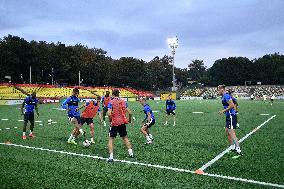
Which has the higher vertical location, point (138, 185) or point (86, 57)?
point (86, 57)

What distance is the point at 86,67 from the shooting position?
9719 cm

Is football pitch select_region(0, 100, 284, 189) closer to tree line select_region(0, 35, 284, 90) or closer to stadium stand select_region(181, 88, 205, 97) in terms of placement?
tree line select_region(0, 35, 284, 90)

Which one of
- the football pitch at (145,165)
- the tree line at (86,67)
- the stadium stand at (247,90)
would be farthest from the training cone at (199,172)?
the stadium stand at (247,90)

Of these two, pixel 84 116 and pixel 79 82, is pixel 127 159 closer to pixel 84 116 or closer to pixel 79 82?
pixel 84 116

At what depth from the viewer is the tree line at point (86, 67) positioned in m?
85.4

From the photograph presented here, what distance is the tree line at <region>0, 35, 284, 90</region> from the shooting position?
8544 cm

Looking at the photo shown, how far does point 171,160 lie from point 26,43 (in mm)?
87138

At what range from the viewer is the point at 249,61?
143375mm

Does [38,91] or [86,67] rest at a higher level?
[86,67]

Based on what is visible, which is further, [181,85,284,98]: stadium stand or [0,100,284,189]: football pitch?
[181,85,284,98]: stadium stand

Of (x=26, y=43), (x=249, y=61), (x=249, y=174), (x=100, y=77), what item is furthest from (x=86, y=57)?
(x=249, y=174)

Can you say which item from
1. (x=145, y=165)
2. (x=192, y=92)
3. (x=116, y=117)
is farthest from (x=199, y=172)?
(x=192, y=92)

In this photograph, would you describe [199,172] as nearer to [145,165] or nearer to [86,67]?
[145,165]

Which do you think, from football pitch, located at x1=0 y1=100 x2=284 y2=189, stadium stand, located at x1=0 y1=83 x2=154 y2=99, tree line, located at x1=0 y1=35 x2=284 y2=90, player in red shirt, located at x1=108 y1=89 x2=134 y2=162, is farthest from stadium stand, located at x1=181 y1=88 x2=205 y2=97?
player in red shirt, located at x1=108 y1=89 x2=134 y2=162
